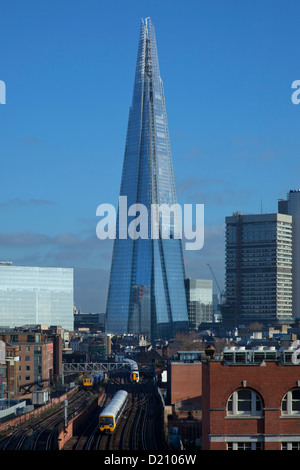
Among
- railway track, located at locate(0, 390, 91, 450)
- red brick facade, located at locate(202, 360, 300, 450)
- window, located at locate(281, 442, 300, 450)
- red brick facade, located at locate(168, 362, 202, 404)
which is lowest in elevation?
railway track, located at locate(0, 390, 91, 450)

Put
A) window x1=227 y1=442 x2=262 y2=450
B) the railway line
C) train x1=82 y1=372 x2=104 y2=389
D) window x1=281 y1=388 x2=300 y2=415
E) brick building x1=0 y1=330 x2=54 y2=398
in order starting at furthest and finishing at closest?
train x1=82 y1=372 x2=104 y2=389 → brick building x1=0 y1=330 x2=54 y2=398 → the railway line → window x1=281 y1=388 x2=300 y2=415 → window x1=227 y1=442 x2=262 y2=450

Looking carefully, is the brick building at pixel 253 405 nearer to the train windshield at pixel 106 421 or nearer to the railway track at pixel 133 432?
the railway track at pixel 133 432

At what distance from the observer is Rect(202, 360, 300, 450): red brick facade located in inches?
1507

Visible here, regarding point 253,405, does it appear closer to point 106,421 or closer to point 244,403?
point 244,403

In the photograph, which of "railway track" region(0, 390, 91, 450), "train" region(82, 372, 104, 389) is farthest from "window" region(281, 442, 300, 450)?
"train" region(82, 372, 104, 389)

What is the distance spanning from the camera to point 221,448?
3834 cm

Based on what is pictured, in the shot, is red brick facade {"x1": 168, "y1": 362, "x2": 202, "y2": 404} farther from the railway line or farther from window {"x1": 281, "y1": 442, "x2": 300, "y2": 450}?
window {"x1": 281, "y1": 442, "x2": 300, "y2": 450}

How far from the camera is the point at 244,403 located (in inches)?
1531

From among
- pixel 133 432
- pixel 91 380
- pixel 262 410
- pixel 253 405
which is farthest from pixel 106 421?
pixel 91 380

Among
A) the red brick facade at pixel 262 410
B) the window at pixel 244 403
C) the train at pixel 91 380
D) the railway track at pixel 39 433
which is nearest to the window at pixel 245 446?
the red brick facade at pixel 262 410

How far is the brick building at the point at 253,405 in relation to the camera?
126 feet
